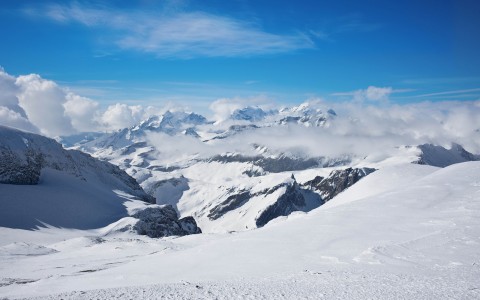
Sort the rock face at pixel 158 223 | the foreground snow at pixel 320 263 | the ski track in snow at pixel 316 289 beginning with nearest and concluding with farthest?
the ski track in snow at pixel 316 289
the foreground snow at pixel 320 263
the rock face at pixel 158 223

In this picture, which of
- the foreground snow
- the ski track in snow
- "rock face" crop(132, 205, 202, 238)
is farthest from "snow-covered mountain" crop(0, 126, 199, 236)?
the ski track in snow

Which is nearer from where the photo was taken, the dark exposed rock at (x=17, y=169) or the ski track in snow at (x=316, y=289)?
the ski track in snow at (x=316, y=289)

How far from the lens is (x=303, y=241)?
1201 inches

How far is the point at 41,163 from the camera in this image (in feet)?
368

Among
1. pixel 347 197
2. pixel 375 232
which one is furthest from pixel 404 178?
pixel 375 232

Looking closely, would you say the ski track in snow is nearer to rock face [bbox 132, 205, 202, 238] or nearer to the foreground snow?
the foreground snow

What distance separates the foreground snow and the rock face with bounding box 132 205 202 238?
145ft

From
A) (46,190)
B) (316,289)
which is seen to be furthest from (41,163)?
(316,289)

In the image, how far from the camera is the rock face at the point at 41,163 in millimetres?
99562

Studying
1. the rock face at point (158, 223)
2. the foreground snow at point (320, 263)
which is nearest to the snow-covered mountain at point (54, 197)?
the rock face at point (158, 223)

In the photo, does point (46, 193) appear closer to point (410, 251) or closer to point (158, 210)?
point (158, 210)

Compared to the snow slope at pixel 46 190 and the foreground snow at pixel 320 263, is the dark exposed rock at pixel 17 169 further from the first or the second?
the foreground snow at pixel 320 263

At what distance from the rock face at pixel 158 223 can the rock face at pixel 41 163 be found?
3399cm

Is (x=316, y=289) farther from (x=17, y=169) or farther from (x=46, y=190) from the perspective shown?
(x=17, y=169)
